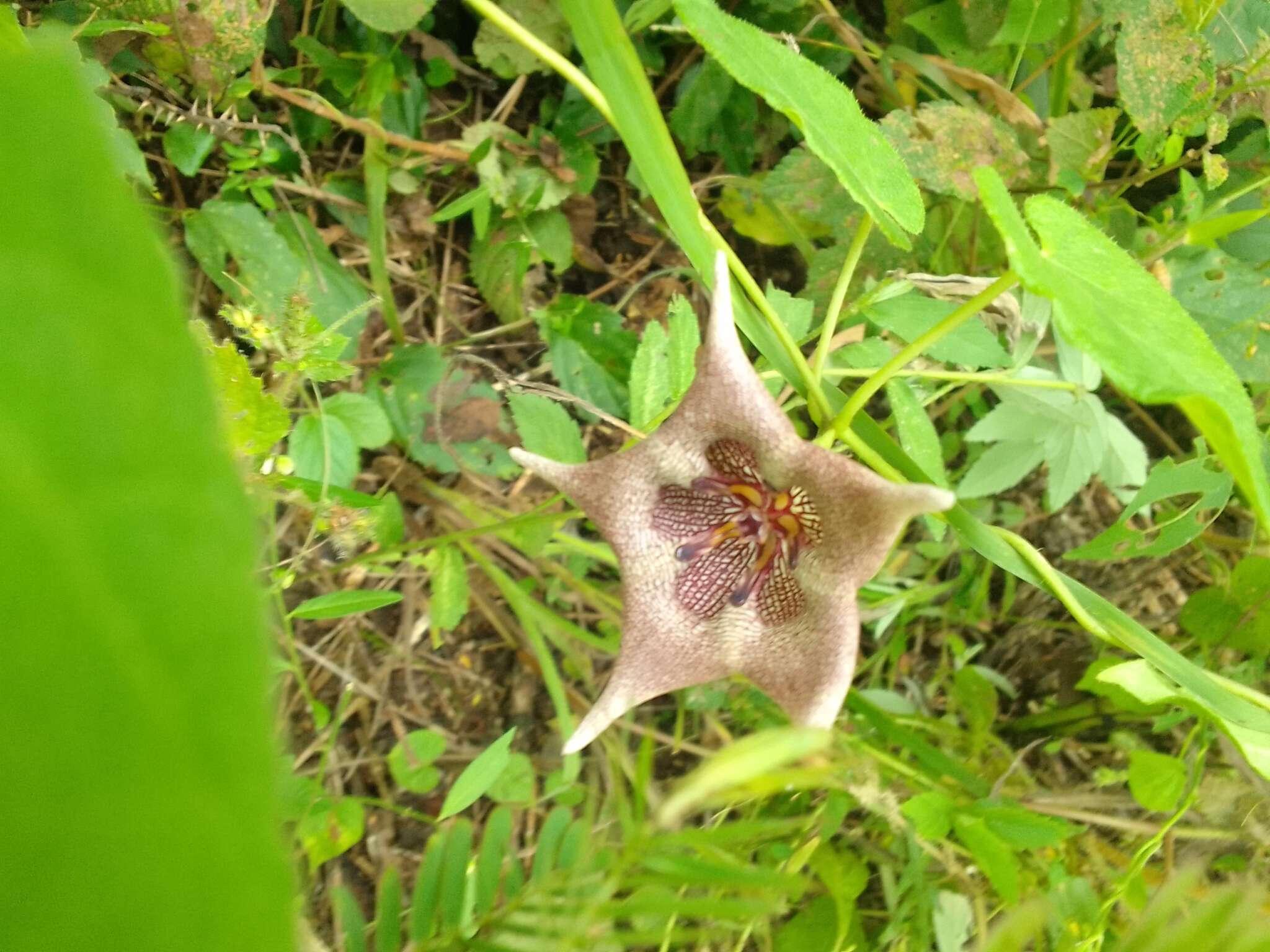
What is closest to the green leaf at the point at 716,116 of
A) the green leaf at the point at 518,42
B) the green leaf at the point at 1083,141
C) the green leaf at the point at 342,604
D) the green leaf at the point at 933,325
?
the green leaf at the point at 518,42

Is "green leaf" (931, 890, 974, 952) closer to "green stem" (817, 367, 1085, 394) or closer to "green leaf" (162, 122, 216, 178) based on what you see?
"green stem" (817, 367, 1085, 394)

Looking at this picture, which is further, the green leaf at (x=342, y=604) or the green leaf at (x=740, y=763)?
the green leaf at (x=342, y=604)

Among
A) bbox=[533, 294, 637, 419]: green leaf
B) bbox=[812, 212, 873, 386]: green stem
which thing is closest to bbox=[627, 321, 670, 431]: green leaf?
bbox=[812, 212, 873, 386]: green stem

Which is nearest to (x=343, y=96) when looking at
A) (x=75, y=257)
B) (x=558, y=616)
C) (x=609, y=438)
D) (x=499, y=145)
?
(x=499, y=145)

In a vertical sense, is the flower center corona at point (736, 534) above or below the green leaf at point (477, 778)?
above

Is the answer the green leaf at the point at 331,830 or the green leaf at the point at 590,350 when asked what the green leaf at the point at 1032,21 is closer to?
the green leaf at the point at 590,350

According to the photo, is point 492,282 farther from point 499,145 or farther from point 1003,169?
point 1003,169
